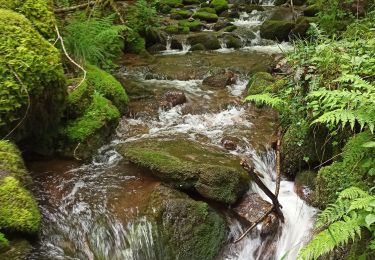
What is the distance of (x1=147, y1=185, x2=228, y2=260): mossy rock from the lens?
4297 millimetres

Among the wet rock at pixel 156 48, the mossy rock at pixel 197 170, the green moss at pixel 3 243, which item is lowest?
the mossy rock at pixel 197 170

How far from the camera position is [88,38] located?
23.8 ft

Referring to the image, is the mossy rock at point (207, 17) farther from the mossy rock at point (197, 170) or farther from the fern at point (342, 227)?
the fern at point (342, 227)

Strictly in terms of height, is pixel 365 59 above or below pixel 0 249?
above

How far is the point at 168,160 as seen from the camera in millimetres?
5031

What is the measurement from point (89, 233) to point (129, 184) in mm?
876

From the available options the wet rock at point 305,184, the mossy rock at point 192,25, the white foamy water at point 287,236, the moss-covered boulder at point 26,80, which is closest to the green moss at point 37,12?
the moss-covered boulder at point 26,80

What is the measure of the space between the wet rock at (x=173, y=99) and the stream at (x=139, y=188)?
10cm

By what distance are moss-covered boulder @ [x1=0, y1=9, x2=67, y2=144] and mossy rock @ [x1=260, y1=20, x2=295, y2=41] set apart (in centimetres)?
896

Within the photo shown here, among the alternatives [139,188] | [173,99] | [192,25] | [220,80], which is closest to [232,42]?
[192,25]

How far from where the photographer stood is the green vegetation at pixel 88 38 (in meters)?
6.89

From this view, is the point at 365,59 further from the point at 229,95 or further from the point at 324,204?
the point at 229,95

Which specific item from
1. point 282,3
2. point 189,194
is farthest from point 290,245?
point 282,3

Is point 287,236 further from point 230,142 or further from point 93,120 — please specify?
point 93,120
